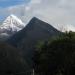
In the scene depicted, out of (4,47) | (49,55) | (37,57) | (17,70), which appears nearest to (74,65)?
(49,55)

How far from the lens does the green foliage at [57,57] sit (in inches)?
2191

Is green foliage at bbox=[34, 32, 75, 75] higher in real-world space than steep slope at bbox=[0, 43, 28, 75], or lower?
lower

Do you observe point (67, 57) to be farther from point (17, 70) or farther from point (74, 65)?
point (17, 70)

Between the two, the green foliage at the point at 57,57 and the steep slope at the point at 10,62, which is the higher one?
the steep slope at the point at 10,62

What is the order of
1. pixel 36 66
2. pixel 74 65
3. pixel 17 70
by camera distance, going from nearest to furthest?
pixel 74 65 < pixel 36 66 < pixel 17 70

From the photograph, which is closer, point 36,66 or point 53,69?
point 53,69

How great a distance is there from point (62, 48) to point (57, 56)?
1.40 meters

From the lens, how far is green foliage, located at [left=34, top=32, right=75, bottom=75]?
55.7 metres

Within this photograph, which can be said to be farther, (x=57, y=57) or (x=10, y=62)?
(x=10, y=62)

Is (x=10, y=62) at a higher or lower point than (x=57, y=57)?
higher

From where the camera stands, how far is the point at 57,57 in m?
57.7

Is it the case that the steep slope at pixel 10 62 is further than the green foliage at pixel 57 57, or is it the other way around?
the steep slope at pixel 10 62

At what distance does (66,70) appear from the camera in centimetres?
5566

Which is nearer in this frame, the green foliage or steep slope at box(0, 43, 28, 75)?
the green foliage
